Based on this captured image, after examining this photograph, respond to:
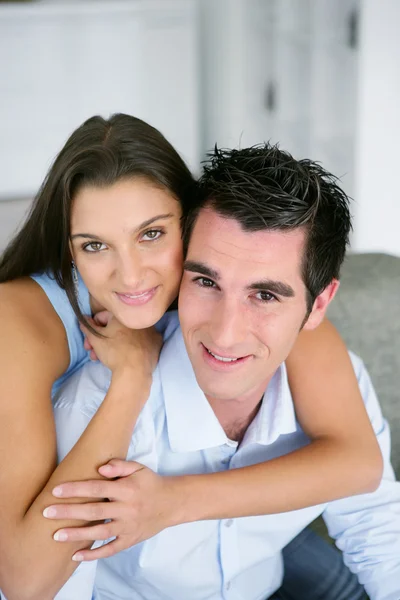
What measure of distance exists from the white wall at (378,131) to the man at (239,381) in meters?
1.89

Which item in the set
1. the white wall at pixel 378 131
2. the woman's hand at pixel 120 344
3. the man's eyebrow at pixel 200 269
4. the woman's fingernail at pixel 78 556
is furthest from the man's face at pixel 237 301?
the white wall at pixel 378 131

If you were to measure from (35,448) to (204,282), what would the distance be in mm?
397

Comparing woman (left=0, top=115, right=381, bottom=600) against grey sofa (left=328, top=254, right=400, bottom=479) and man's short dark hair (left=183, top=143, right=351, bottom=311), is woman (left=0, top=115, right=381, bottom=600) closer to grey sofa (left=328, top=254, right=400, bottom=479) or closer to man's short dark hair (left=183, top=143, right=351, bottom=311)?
man's short dark hair (left=183, top=143, right=351, bottom=311)

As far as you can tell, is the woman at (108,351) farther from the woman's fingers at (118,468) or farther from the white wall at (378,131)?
the white wall at (378,131)

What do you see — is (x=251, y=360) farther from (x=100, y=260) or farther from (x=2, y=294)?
(x=2, y=294)

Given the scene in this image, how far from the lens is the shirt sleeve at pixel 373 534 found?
1.48 meters

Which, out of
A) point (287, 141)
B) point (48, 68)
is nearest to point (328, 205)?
point (287, 141)

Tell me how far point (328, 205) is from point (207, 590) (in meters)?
0.73

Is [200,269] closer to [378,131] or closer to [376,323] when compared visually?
[376,323]

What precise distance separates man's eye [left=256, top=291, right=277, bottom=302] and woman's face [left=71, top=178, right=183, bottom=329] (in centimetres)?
20

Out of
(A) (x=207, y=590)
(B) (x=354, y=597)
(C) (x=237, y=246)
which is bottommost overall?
(B) (x=354, y=597)

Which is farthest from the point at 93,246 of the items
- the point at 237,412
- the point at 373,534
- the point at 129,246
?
the point at 373,534

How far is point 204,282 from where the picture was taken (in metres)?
1.36

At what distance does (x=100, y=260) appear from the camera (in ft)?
4.72
